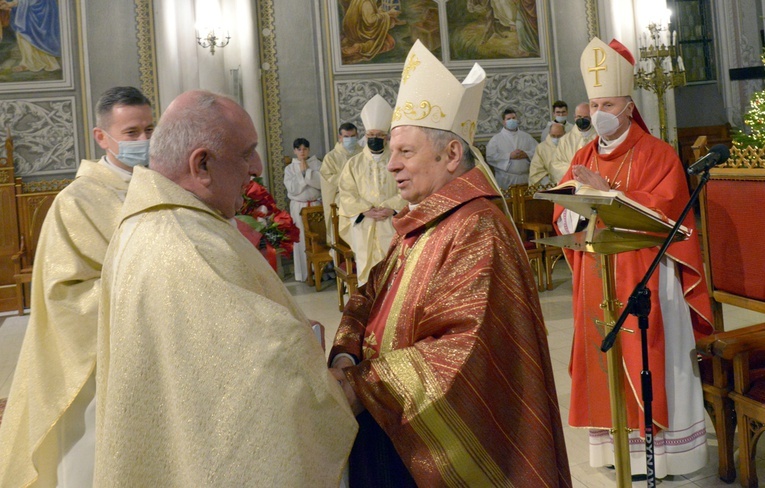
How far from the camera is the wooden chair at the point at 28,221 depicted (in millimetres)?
7805

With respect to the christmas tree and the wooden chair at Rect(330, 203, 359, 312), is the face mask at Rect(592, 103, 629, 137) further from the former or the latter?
the wooden chair at Rect(330, 203, 359, 312)

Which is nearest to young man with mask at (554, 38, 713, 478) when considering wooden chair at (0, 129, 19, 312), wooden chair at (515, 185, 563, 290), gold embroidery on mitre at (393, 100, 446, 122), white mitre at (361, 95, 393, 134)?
gold embroidery on mitre at (393, 100, 446, 122)

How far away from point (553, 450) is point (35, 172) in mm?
8896

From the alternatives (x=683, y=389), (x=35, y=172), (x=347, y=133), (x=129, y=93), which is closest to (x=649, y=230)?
(x=683, y=389)

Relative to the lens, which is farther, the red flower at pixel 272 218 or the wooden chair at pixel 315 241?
the wooden chair at pixel 315 241

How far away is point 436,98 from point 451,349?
82cm

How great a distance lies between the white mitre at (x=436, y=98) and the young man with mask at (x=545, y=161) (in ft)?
25.0

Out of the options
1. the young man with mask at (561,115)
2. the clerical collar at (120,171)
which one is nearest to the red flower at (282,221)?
the clerical collar at (120,171)

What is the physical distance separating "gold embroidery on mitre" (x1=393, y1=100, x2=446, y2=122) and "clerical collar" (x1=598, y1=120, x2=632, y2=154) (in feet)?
5.25

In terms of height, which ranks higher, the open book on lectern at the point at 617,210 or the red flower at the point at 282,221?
the red flower at the point at 282,221

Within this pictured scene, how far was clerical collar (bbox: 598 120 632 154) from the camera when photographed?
11.0 ft

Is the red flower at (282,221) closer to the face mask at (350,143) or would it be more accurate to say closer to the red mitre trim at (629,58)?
the red mitre trim at (629,58)

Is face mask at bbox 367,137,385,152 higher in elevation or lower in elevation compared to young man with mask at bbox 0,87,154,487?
higher

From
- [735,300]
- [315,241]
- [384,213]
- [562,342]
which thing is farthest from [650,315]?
[315,241]
